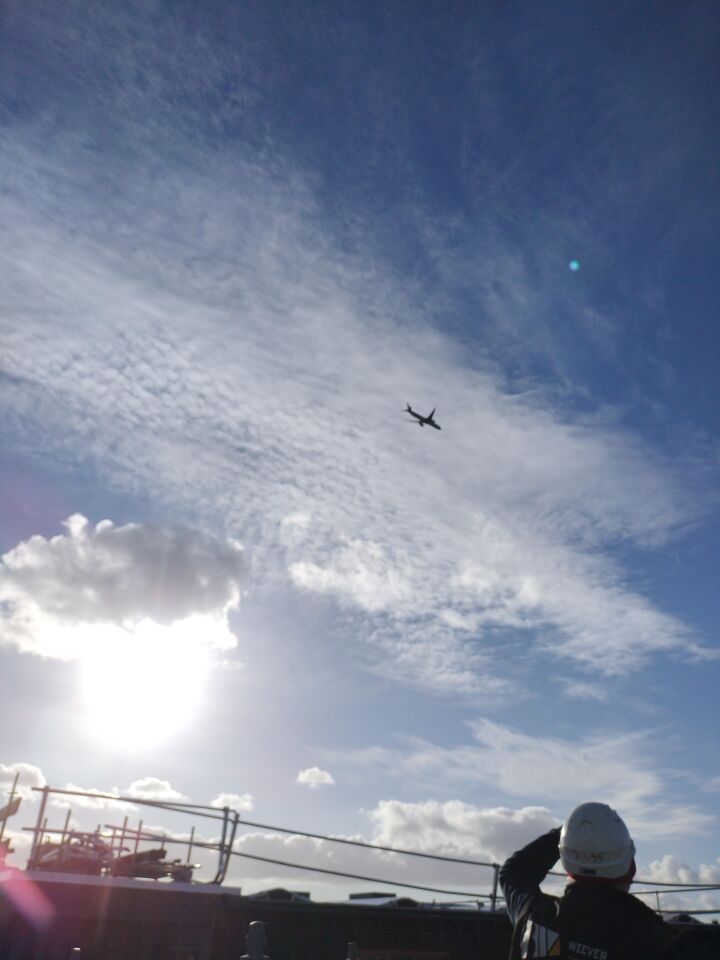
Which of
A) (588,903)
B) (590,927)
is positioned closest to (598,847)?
(588,903)

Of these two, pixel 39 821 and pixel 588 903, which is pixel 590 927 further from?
pixel 39 821

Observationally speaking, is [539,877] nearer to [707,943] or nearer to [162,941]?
[162,941]

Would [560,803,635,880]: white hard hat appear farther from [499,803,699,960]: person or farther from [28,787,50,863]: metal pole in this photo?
[28,787,50,863]: metal pole

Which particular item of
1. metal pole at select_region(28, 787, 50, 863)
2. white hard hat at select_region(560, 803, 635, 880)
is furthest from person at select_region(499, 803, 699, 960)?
metal pole at select_region(28, 787, 50, 863)

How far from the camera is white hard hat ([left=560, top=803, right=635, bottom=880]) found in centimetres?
348

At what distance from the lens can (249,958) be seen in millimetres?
6430

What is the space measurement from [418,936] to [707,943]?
20.1ft

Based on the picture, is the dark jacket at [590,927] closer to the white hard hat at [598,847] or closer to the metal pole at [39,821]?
the white hard hat at [598,847]

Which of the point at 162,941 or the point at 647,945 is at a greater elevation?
the point at 647,945

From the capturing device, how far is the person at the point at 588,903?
3115 millimetres

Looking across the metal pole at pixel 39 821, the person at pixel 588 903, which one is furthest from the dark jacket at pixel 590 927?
the metal pole at pixel 39 821

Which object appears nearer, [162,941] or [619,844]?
[619,844]

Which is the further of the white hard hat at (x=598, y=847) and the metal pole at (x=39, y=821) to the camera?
the metal pole at (x=39, y=821)

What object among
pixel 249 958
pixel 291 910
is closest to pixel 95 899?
pixel 291 910
